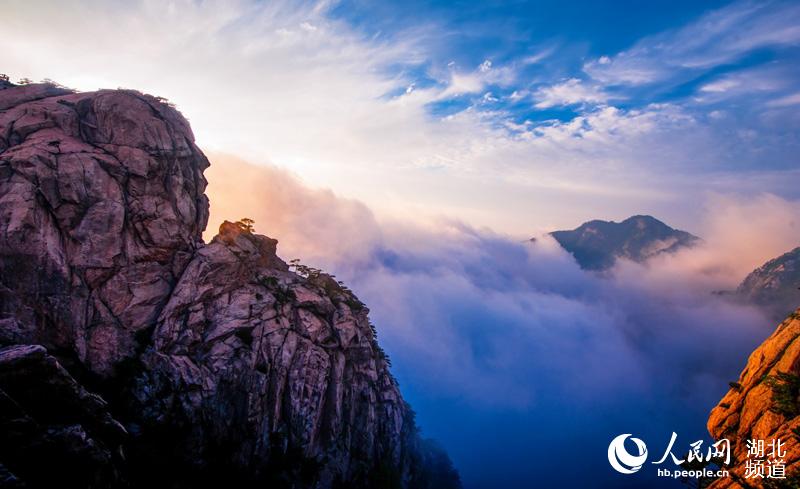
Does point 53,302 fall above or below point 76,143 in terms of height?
below

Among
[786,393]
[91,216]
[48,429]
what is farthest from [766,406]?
[91,216]

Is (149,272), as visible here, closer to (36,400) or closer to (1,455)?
(36,400)

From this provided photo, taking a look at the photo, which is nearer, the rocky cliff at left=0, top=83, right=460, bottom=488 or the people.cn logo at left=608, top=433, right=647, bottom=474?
the people.cn logo at left=608, top=433, right=647, bottom=474

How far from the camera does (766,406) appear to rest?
33.3 m

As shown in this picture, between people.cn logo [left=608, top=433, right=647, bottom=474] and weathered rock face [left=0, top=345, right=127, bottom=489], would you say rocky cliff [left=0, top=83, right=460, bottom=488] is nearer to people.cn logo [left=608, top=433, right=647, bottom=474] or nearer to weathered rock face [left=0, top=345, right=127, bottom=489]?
weathered rock face [left=0, top=345, right=127, bottom=489]

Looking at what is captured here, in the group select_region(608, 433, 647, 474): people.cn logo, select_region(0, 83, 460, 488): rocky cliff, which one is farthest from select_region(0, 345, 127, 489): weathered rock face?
select_region(608, 433, 647, 474): people.cn logo

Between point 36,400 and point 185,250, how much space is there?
3554 cm

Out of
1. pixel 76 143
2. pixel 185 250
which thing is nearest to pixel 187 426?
pixel 185 250

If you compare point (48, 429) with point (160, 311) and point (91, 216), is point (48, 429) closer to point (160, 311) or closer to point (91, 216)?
point (160, 311)

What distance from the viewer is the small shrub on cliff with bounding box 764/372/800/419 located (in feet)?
100.0

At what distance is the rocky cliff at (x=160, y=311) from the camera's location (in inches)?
1656

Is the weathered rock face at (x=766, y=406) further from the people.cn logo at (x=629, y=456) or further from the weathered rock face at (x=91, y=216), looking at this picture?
the weathered rock face at (x=91, y=216)

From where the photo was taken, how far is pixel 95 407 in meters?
27.5

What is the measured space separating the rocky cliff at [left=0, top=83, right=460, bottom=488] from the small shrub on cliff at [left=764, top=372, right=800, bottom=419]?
54.8 meters
